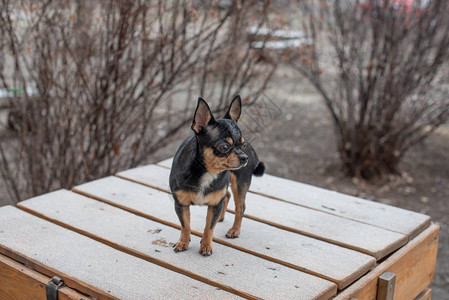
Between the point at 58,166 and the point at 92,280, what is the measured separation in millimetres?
1902

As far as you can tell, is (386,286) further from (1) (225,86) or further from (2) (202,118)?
(1) (225,86)

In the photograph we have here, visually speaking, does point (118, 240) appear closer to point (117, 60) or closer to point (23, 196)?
point (117, 60)

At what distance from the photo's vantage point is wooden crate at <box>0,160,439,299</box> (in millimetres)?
1966

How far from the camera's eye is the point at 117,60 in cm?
340

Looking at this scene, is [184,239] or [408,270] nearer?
[184,239]

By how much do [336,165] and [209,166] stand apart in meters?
3.88

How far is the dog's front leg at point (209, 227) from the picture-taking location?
2.06 m

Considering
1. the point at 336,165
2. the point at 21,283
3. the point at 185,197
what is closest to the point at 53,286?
the point at 21,283

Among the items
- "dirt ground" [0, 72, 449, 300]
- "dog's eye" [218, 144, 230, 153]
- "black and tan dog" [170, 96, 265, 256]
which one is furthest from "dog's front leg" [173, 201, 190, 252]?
"dirt ground" [0, 72, 449, 300]

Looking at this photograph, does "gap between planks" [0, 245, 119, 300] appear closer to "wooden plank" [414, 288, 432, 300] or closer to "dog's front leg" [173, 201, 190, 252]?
"dog's front leg" [173, 201, 190, 252]

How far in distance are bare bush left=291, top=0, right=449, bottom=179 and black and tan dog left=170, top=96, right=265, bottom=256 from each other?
267cm

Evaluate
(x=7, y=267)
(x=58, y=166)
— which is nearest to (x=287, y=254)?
(x=7, y=267)

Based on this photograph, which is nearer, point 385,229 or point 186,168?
point 186,168

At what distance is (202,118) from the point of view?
1874 millimetres
